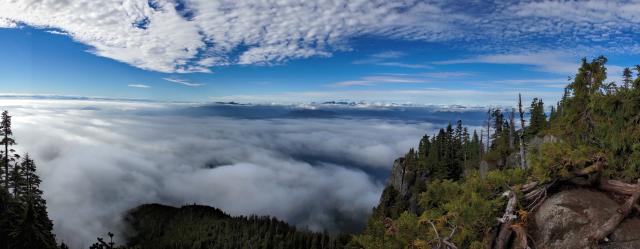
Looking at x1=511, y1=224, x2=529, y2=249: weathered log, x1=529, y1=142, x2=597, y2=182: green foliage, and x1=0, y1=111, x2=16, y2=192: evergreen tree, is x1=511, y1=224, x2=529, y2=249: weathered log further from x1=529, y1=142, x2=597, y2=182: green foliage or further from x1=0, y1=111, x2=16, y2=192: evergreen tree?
x1=0, y1=111, x2=16, y2=192: evergreen tree

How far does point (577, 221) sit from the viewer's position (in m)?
8.67

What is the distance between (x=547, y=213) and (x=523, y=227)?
0.74m

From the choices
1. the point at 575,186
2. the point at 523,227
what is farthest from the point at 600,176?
the point at 523,227

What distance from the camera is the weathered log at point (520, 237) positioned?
8.62 m

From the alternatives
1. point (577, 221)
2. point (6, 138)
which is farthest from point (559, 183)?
point (6, 138)

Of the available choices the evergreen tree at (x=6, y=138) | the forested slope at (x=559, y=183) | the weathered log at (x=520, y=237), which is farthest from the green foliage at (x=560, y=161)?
the evergreen tree at (x=6, y=138)

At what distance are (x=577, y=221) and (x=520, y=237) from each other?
1.33 meters

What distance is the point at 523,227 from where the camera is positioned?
9.05 metres

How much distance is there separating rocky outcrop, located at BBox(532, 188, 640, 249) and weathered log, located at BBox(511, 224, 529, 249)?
423 mm

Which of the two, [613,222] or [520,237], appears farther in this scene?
[520,237]

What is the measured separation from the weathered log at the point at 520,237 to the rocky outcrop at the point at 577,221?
1.39 feet

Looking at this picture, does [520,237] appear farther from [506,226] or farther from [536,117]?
[536,117]

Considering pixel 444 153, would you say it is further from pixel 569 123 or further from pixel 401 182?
pixel 569 123

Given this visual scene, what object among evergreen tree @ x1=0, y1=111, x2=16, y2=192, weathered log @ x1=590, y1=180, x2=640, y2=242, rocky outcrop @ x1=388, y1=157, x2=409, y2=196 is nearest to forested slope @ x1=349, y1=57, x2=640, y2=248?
weathered log @ x1=590, y1=180, x2=640, y2=242
